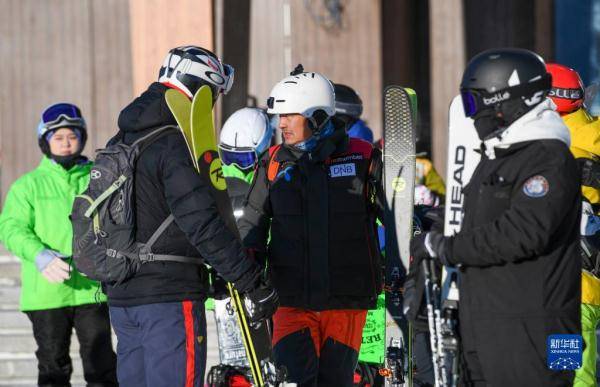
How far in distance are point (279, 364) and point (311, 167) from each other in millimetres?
991

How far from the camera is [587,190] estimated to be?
6.20 m

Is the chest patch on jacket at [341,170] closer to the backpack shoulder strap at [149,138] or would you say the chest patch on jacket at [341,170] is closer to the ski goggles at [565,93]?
the backpack shoulder strap at [149,138]

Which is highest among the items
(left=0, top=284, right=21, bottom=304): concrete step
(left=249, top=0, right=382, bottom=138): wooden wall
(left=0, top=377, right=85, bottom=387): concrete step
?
(left=249, top=0, right=382, bottom=138): wooden wall

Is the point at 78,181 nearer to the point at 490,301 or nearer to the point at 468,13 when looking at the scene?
the point at 490,301

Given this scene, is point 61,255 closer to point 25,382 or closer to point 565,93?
point 25,382

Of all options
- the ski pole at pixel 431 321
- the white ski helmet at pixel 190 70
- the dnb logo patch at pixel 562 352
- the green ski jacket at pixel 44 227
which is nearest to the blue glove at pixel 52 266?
the green ski jacket at pixel 44 227

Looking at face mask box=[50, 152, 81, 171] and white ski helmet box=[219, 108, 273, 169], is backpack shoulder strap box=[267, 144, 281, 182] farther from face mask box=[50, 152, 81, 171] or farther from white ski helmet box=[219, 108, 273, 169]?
face mask box=[50, 152, 81, 171]

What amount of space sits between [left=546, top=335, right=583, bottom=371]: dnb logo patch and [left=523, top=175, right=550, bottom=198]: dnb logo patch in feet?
1.74

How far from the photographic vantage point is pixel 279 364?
5.71 metres

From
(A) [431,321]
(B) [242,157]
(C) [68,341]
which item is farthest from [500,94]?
(C) [68,341]

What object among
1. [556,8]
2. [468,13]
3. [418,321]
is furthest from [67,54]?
[418,321]

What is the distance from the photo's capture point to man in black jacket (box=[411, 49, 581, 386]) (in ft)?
13.6

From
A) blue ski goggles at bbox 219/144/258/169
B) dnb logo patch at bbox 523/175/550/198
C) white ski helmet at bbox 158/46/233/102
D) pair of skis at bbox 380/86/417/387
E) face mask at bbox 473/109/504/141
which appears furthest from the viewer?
blue ski goggles at bbox 219/144/258/169

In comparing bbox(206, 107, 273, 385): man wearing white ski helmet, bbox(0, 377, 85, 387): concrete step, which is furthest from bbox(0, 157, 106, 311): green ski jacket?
bbox(0, 377, 85, 387): concrete step
